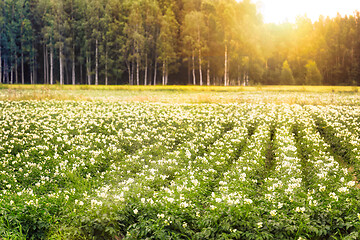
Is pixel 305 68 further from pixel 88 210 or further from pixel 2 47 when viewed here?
pixel 88 210

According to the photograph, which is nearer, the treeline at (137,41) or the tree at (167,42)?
the treeline at (137,41)

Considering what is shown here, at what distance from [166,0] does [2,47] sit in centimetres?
3364

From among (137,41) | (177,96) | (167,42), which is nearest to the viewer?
(177,96)

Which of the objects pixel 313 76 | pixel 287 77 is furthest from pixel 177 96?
pixel 313 76

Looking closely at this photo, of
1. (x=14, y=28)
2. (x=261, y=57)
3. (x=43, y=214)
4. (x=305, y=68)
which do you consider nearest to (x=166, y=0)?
(x=261, y=57)

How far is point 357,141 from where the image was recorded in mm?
12328

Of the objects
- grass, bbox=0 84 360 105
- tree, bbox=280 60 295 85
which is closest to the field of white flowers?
grass, bbox=0 84 360 105

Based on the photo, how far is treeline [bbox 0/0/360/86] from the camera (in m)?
59.8

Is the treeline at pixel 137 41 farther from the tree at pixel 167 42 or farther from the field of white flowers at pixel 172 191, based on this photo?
the field of white flowers at pixel 172 191

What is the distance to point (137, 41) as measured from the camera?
5838 centimetres

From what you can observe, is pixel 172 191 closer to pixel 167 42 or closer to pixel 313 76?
pixel 167 42

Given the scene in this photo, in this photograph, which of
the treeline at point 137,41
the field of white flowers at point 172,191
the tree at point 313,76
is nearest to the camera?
the field of white flowers at point 172,191

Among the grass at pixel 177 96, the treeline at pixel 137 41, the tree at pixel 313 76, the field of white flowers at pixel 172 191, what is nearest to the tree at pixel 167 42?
the treeline at pixel 137 41

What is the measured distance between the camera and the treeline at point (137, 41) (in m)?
59.8
